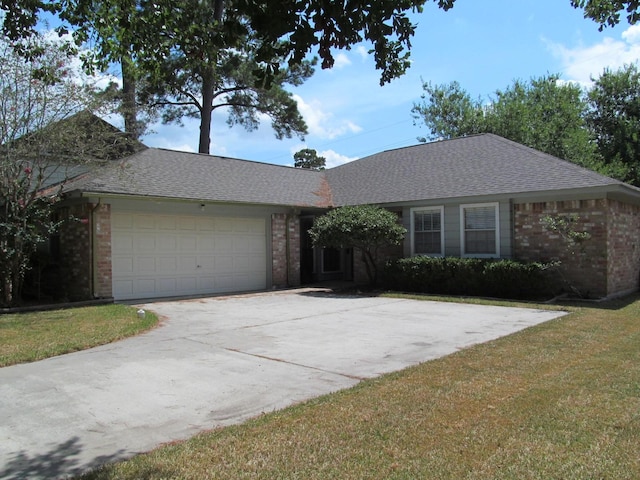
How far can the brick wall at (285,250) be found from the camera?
53.3 feet

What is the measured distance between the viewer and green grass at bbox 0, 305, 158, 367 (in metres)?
7.09

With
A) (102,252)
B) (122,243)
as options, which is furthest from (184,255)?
(102,252)

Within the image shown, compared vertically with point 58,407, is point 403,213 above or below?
above

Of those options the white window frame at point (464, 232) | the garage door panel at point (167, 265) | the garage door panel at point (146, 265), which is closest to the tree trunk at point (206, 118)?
the garage door panel at point (167, 265)

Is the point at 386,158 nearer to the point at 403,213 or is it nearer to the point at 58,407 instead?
the point at 403,213

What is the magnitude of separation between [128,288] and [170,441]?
32.3ft

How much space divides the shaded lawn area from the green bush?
263 inches

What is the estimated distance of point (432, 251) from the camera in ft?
50.6

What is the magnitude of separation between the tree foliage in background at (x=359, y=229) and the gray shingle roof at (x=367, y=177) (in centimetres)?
120

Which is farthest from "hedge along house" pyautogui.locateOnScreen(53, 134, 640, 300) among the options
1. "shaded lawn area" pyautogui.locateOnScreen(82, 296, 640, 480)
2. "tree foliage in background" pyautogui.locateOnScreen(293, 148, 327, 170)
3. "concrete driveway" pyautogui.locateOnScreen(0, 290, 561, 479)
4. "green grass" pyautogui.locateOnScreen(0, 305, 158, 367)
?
"tree foliage in background" pyautogui.locateOnScreen(293, 148, 327, 170)

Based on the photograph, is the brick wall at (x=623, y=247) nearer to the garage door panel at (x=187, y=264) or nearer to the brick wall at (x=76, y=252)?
the garage door panel at (x=187, y=264)

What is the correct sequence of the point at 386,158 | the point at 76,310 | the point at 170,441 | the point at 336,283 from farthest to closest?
the point at 386,158 → the point at 336,283 → the point at 76,310 → the point at 170,441

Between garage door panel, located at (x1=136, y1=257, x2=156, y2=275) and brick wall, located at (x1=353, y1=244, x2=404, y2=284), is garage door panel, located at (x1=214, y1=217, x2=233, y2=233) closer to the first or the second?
garage door panel, located at (x1=136, y1=257, x2=156, y2=275)

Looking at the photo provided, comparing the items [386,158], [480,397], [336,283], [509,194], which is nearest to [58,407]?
[480,397]
